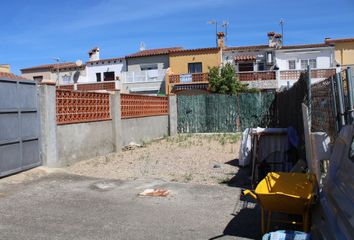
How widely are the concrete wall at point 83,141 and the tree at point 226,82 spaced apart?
1970 centimetres

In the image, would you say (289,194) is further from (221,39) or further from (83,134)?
(221,39)

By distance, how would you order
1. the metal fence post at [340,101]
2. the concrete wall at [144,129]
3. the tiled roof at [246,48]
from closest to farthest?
the metal fence post at [340,101]
the concrete wall at [144,129]
the tiled roof at [246,48]

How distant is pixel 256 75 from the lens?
35.0 m

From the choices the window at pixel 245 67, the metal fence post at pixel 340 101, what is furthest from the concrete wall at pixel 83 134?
the window at pixel 245 67

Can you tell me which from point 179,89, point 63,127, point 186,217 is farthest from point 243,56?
point 186,217

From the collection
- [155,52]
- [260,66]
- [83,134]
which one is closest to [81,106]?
[83,134]

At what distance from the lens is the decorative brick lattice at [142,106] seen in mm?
16578

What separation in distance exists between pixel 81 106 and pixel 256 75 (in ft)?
78.9

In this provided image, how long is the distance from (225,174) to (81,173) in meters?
3.33

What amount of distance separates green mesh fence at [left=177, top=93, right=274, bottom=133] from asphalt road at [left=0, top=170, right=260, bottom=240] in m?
14.4

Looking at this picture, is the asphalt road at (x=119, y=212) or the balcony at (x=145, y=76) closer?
the asphalt road at (x=119, y=212)

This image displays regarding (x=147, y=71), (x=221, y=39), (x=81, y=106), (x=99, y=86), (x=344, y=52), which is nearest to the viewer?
(x=81, y=106)

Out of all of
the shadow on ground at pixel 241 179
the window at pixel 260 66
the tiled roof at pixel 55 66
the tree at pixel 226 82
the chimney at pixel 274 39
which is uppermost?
the chimney at pixel 274 39

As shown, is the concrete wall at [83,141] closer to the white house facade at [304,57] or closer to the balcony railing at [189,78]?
the balcony railing at [189,78]
